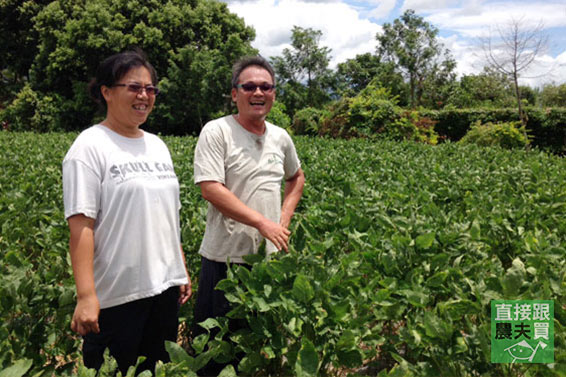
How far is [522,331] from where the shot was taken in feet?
5.86

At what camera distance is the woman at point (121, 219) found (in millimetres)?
1831

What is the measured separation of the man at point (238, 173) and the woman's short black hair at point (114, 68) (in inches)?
19.6

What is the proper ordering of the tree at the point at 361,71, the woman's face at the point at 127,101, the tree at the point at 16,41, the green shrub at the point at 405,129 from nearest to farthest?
the woman's face at the point at 127,101
the green shrub at the point at 405,129
the tree at the point at 16,41
the tree at the point at 361,71

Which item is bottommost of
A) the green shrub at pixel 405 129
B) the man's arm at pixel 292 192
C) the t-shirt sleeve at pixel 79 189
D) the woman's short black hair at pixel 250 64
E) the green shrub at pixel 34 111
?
the man's arm at pixel 292 192

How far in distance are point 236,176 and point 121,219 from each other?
2.33ft

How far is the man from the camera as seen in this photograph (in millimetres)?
2363

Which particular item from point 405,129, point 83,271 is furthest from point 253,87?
point 405,129

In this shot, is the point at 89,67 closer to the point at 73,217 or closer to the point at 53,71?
the point at 53,71

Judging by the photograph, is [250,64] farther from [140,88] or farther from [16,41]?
[16,41]

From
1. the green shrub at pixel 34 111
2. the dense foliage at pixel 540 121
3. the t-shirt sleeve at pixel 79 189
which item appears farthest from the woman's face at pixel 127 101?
the green shrub at pixel 34 111

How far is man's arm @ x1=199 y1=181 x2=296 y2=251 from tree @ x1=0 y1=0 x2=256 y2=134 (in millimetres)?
26687

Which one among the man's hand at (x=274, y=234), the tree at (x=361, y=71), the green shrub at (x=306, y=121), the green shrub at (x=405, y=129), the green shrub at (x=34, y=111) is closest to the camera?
the man's hand at (x=274, y=234)

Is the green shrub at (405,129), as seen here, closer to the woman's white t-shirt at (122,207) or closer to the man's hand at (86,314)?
the woman's white t-shirt at (122,207)

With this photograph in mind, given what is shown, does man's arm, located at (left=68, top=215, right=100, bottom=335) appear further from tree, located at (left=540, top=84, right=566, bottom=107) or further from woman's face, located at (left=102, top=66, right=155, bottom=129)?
tree, located at (left=540, top=84, right=566, bottom=107)
